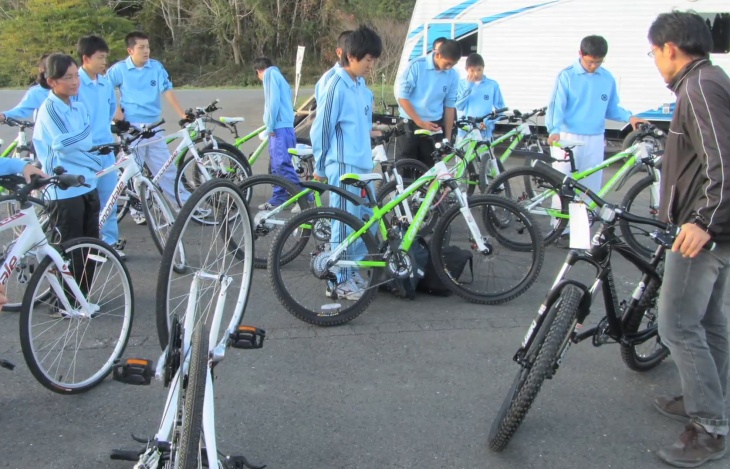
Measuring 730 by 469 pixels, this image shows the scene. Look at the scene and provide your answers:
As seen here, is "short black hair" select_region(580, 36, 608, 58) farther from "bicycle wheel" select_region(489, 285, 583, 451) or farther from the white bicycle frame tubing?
the white bicycle frame tubing

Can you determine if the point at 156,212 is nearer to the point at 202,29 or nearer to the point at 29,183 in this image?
the point at 29,183

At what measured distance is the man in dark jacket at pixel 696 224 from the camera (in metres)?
2.62

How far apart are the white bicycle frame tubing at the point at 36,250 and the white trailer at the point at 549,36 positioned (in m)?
9.76

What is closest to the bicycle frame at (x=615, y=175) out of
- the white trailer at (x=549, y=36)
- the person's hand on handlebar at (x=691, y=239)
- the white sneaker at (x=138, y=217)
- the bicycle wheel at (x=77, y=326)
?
the person's hand on handlebar at (x=691, y=239)

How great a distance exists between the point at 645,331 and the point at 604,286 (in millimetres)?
→ 483

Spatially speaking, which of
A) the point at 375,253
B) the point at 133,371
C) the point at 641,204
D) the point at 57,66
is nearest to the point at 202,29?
the point at 641,204

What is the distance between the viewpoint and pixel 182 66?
1503 inches

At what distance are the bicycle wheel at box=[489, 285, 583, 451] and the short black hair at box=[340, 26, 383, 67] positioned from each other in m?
2.36

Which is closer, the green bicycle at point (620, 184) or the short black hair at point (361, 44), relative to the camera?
the short black hair at point (361, 44)

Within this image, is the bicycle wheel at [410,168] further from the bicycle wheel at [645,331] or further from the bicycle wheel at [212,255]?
the bicycle wheel at [645,331]

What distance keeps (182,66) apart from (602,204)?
126 ft

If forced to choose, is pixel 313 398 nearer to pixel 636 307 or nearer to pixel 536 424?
pixel 536 424

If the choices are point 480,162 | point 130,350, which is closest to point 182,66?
point 480,162

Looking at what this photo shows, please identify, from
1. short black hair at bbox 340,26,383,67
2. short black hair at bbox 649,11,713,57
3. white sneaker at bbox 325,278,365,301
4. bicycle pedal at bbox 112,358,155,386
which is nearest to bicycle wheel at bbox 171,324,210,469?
bicycle pedal at bbox 112,358,155,386
